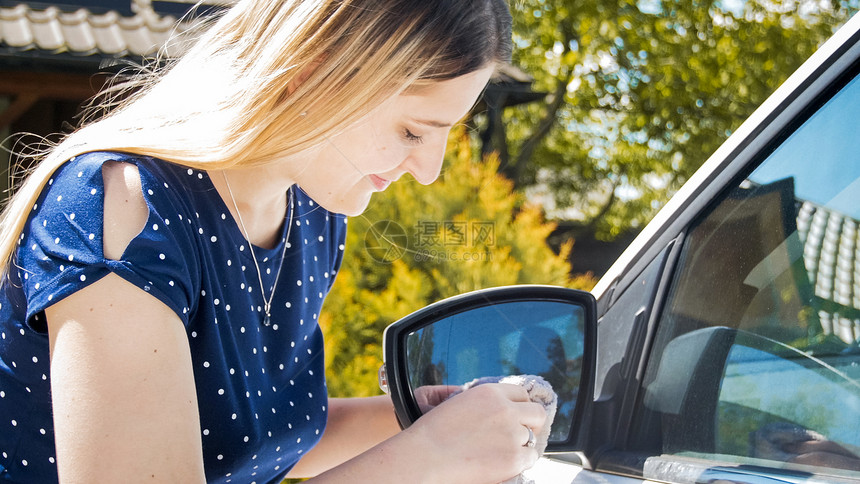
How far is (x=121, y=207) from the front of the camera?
40.9 inches

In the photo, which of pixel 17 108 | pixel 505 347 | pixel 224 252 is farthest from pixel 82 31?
pixel 505 347

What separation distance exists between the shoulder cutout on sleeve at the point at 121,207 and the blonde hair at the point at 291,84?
0.19ft

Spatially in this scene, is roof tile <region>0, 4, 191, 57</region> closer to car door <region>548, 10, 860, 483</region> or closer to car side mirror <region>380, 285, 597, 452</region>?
car side mirror <region>380, 285, 597, 452</region>

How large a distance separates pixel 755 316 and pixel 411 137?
593 mm

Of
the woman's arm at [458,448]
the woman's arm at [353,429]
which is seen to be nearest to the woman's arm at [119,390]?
the woman's arm at [458,448]

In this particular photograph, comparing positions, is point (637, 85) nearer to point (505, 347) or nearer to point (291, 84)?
point (505, 347)

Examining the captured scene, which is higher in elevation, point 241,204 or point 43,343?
point 241,204

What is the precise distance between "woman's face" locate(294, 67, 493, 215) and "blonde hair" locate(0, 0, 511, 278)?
0.04m

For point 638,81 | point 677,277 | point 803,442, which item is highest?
point 638,81

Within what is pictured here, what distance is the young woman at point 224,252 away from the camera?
37.9 inches

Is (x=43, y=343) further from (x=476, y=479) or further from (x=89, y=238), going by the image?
(x=476, y=479)

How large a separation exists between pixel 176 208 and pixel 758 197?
2.92ft

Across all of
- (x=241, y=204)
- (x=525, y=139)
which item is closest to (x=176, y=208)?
(x=241, y=204)

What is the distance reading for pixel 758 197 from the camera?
128 centimetres
